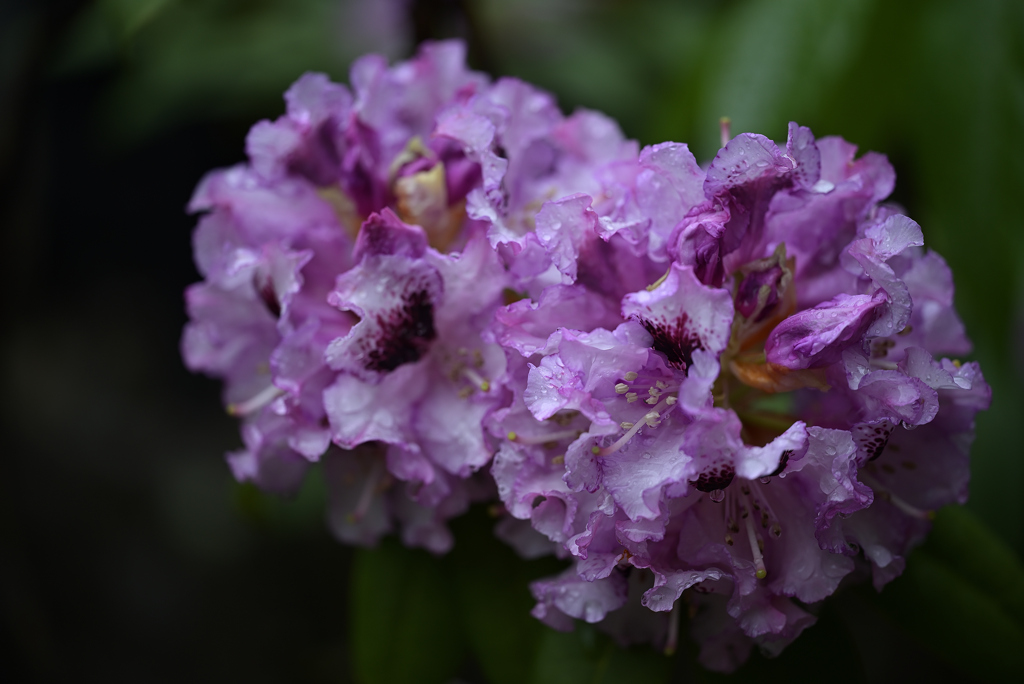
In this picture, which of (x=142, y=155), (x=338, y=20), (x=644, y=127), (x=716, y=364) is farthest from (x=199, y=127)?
(x=716, y=364)

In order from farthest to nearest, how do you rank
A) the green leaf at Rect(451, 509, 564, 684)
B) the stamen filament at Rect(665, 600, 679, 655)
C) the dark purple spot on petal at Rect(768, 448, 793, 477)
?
the green leaf at Rect(451, 509, 564, 684) → the stamen filament at Rect(665, 600, 679, 655) → the dark purple spot on petal at Rect(768, 448, 793, 477)

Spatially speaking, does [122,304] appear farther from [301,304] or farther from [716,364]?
[716,364]

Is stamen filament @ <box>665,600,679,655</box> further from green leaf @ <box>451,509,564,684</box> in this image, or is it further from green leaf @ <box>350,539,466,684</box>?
green leaf @ <box>350,539,466,684</box>

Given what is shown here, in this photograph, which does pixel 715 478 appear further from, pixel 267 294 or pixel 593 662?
pixel 267 294

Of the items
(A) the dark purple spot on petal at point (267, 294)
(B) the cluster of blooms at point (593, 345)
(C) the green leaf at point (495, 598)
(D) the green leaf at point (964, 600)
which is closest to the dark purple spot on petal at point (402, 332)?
(B) the cluster of blooms at point (593, 345)

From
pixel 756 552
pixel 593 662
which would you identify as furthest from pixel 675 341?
pixel 593 662

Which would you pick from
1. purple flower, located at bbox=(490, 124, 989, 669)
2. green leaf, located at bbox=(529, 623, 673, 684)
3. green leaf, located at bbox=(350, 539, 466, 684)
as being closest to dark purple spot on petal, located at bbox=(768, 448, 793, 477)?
purple flower, located at bbox=(490, 124, 989, 669)

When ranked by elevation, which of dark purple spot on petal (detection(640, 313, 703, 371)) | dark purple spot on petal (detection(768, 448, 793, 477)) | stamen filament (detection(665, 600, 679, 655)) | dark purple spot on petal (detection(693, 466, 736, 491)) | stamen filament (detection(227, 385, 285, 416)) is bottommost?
stamen filament (detection(665, 600, 679, 655))
